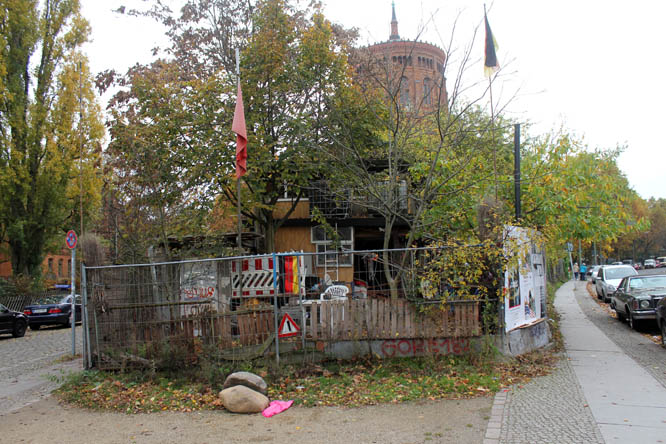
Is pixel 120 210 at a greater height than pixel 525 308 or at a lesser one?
greater

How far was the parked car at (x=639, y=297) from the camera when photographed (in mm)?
13992

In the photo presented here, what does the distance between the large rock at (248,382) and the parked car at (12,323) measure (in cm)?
1470

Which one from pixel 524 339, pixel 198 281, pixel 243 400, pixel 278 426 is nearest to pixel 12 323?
pixel 198 281

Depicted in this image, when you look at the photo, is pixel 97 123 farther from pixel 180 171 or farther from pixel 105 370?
pixel 105 370

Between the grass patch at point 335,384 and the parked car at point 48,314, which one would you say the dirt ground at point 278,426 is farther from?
the parked car at point 48,314

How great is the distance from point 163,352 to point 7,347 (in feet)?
33.9

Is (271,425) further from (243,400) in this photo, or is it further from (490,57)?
(490,57)

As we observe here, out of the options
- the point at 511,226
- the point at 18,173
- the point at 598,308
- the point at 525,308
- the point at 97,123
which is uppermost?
the point at 97,123

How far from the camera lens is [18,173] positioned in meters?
26.7

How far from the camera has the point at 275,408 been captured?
7215 millimetres

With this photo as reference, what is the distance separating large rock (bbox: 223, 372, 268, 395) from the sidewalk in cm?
315

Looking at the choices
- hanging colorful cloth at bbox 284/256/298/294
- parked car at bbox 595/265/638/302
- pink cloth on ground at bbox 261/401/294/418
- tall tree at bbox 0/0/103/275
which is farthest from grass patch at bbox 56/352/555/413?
tall tree at bbox 0/0/103/275

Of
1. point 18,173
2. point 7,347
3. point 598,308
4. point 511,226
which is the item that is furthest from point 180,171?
point 598,308

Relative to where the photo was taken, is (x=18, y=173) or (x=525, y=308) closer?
(x=525, y=308)
